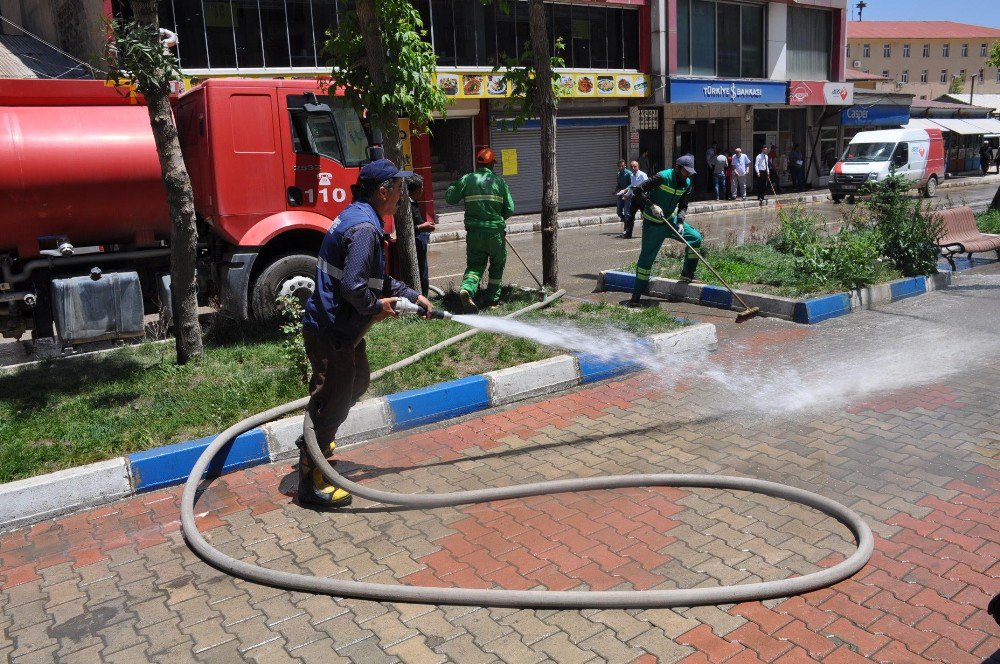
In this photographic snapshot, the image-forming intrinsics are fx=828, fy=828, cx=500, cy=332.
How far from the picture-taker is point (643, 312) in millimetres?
8430

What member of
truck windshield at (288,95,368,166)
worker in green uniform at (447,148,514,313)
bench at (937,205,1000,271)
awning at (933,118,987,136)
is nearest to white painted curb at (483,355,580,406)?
worker in green uniform at (447,148,514,313)

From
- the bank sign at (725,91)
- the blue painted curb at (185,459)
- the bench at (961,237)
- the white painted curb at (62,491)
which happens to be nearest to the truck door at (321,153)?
the blue painted curb at (185,459)

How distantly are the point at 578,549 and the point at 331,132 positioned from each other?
19.6 ft

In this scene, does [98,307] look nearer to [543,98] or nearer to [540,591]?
[543,98]

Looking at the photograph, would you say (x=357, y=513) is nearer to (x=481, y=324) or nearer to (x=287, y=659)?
(x=287, y=659)

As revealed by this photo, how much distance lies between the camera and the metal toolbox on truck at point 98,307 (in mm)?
7691

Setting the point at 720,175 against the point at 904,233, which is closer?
the point at 904,233

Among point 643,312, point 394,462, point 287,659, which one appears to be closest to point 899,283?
point 643,312

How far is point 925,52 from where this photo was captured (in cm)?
8681

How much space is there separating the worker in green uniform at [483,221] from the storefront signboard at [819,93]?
78.8 feet

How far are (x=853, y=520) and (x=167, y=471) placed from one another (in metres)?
3.92

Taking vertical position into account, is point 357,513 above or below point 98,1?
below

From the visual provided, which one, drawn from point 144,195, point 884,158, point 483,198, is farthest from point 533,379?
point 884,158

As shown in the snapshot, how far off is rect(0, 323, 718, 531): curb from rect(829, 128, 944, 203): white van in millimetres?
21036
